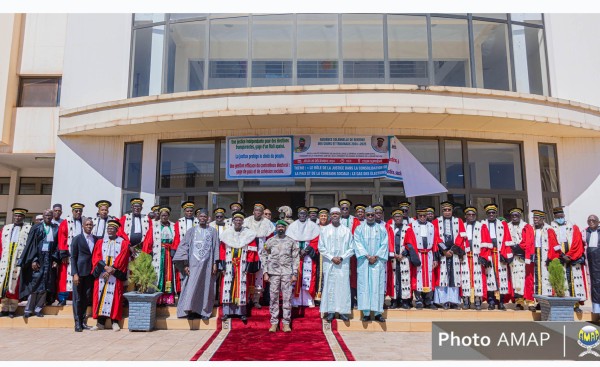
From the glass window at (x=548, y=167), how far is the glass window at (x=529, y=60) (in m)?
1.36

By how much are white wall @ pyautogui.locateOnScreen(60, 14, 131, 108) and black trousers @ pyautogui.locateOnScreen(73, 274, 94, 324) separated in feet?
16.8

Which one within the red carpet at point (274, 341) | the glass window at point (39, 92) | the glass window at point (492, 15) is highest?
the glass window at point (492, 15)

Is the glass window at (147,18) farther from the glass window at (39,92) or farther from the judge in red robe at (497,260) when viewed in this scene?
the judge in red robe at (497,260)

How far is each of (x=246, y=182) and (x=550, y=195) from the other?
24.2ft

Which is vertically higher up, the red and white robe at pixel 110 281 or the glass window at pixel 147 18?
the glass window at pixel 147 18

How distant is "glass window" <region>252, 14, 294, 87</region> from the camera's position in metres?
9.98

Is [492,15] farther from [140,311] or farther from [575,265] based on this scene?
[140,311]

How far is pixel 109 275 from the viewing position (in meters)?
7.17

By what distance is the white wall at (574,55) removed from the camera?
409 inches

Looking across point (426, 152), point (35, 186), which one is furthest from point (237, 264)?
point (35, 186)

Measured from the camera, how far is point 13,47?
12266 millimetres

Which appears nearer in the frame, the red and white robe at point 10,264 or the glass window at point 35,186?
the red and white robe at point 10,264

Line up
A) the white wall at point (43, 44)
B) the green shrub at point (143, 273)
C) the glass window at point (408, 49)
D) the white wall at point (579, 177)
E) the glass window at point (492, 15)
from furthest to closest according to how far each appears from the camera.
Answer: the white wall at point (43, 44) < the white wall at point (579, 177) < the glass window at point (492, 15) < the glass window at point (408, 49) < the green shrub at point (143, 273)

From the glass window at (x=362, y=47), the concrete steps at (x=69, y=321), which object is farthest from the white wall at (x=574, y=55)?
the concrete steps at (x=69, y=321)
